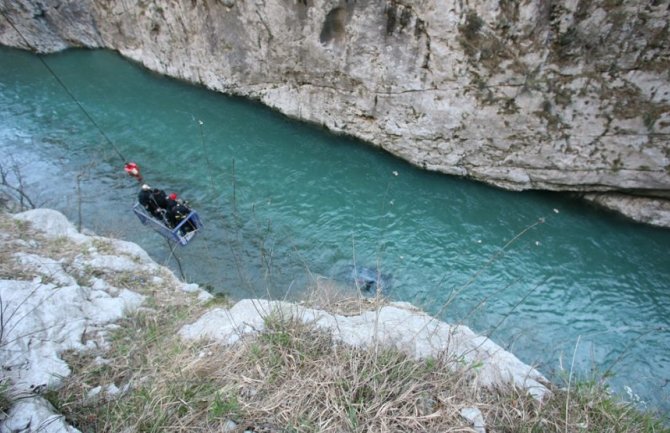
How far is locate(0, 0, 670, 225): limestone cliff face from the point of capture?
7.85 metres

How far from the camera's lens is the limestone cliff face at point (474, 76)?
785cm

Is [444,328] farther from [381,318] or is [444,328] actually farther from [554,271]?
[554,271]

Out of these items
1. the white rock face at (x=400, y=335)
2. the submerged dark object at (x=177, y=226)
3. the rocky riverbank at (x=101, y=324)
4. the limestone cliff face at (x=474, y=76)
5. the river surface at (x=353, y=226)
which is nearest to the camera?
the rocky riverbank at (x=101, y=324)

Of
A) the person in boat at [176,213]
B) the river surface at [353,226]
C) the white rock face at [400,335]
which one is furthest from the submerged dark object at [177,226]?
the white rock face at [400,335]

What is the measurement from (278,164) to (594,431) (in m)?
10.1

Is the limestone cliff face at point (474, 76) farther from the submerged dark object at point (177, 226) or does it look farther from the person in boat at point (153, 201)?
the person in boat at point (153, 201)

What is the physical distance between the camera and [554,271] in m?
8.62

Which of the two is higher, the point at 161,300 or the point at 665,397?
the point at 161,300

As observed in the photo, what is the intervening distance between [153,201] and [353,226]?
4.90 m

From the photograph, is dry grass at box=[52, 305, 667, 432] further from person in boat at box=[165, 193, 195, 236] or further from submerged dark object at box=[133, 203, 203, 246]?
person in boat at box=[165, 193, 195, 236]

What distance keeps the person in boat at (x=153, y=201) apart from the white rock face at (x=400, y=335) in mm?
5017

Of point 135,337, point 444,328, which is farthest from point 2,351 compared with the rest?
point 444,328

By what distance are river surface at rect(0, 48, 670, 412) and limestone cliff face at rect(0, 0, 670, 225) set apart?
36.4 inches

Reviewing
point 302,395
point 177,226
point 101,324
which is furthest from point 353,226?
point 302,395
